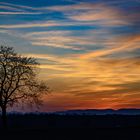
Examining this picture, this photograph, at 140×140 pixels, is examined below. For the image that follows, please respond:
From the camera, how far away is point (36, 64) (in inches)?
2721

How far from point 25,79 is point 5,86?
3.25 m

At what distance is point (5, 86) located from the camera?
6806 centimetres

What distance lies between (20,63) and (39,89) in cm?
530
